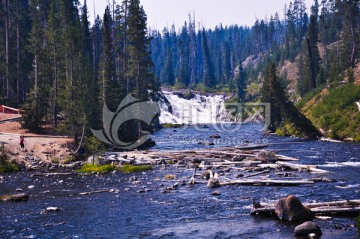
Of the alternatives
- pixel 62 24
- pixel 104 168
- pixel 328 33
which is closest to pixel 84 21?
pixel 62 24

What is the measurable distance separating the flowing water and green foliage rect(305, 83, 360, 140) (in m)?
18.2

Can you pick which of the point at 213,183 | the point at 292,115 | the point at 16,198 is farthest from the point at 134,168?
the point at 292,115

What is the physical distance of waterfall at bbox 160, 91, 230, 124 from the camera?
105575 millimetres

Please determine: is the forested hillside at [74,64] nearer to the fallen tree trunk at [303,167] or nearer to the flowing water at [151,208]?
the flowing water at [151,208]

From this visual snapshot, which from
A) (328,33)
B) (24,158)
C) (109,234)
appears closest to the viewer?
(109,234)

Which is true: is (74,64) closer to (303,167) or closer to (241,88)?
(303,167)

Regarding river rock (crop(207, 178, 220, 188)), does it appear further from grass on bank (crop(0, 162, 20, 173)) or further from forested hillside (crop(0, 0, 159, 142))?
forested hillside (crop(0, 0, 159, 142))

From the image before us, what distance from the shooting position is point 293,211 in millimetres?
18562

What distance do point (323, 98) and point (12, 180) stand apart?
149 ft

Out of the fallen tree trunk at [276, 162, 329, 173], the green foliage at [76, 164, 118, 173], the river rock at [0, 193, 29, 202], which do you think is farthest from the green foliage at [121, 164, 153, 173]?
the river rock at [0, 193, 29, 202]

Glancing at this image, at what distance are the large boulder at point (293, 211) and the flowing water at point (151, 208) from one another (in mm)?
386

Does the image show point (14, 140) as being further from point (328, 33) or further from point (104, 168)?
point (328, 33)

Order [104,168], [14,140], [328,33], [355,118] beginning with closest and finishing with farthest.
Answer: [104,168] < [14,140] < [355,118] < [328,33]

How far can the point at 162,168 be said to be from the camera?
35938 millimetres
